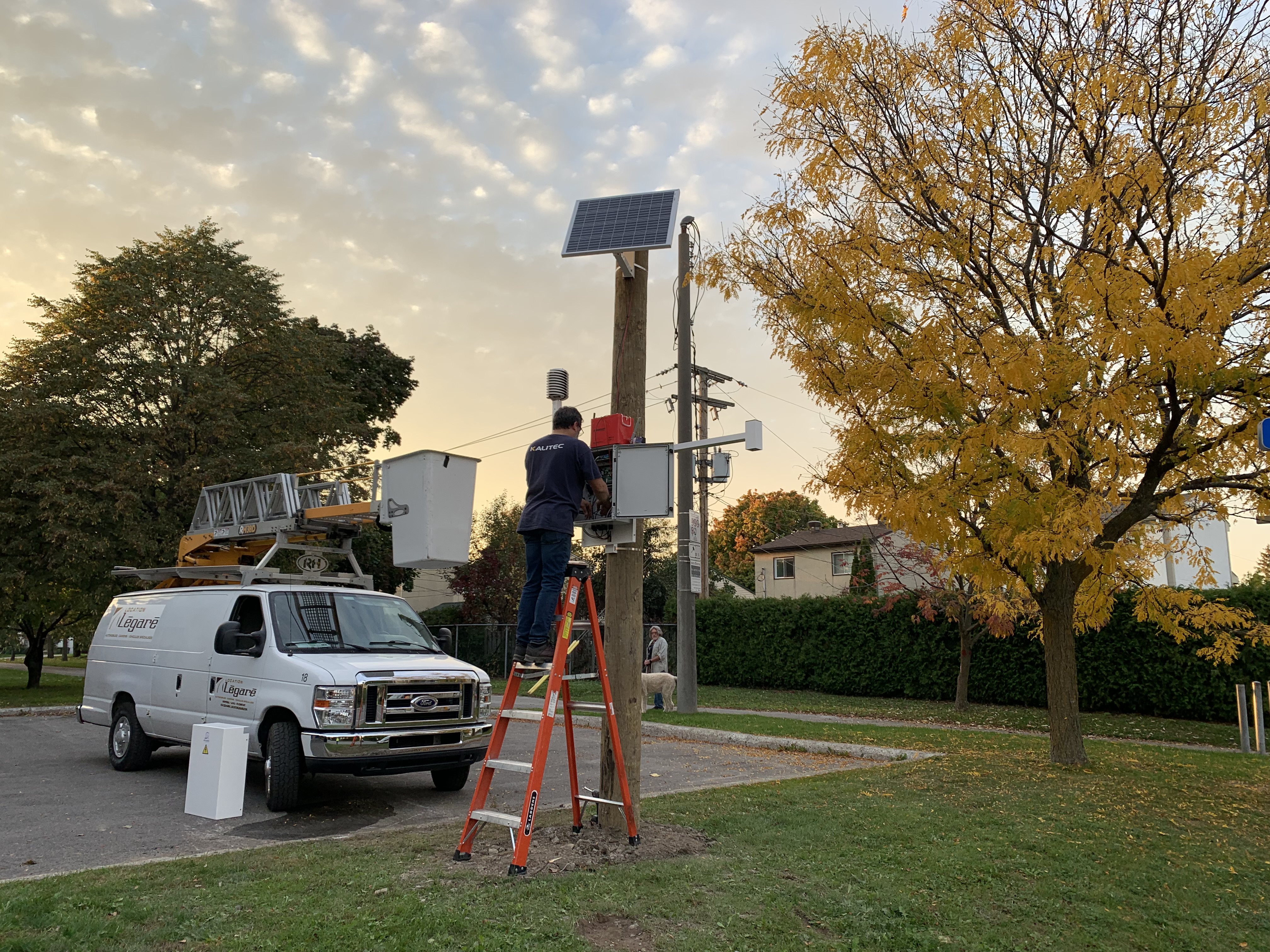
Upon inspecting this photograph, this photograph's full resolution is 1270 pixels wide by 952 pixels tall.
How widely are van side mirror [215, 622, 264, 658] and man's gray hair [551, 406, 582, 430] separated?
460cm

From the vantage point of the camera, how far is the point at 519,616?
5836 mm

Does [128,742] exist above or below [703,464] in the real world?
below

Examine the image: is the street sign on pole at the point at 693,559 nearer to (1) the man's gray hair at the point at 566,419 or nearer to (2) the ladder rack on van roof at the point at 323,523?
(2) the ladder rack on van roof at the point at 323,523

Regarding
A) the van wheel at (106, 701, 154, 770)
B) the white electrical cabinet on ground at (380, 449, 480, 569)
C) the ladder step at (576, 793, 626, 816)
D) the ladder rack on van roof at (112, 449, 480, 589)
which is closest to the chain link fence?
the ladder rack on van roof at (112, 449, 480, 589)

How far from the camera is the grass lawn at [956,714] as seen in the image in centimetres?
1582

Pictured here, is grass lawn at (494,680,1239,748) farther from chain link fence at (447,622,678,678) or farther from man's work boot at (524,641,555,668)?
man's work boot at (524,641,555,668)

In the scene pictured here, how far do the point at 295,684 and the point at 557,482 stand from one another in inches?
160

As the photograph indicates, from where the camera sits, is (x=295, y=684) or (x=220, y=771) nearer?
(x=220, y=771)

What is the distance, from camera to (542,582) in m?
5.82

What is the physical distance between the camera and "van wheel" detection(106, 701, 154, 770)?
10.7 m

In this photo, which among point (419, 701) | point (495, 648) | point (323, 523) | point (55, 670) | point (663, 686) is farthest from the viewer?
point (55, 670)

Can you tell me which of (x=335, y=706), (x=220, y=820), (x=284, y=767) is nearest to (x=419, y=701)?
(x=335, y=706)

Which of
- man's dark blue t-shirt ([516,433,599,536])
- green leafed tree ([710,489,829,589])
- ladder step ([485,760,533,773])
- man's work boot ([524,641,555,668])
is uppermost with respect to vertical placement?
green leafed tree ([710,489,829,589])

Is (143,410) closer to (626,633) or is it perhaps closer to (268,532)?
(268,532)
